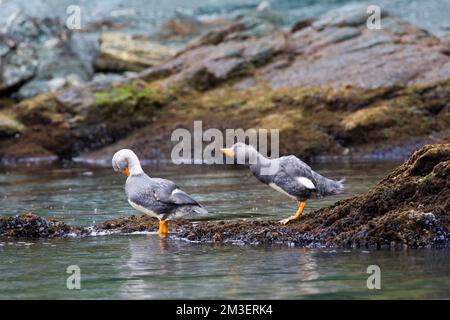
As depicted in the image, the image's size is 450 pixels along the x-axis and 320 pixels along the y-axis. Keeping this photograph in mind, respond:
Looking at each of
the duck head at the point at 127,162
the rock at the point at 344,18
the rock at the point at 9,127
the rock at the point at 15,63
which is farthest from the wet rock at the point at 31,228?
the rock at the point at 15,63

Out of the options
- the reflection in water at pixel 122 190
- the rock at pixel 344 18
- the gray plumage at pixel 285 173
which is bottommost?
the reflection in water at pixel 122 190

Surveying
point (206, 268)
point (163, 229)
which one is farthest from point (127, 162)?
point (206, 268)

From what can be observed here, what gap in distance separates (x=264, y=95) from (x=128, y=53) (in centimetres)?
1039

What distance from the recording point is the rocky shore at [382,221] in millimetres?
9531

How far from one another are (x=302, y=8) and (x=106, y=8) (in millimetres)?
10190

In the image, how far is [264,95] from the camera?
2397 centimetres

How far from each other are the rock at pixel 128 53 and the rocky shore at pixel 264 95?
2568mm

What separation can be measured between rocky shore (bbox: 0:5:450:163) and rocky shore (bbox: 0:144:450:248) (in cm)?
1063

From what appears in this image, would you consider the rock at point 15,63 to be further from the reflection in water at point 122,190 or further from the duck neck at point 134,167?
the duck neck at point 134,167

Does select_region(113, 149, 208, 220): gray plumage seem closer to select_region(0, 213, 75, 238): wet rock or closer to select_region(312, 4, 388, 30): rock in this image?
select_region(0, 213, 75, 238): wet rock

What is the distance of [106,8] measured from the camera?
4450cm

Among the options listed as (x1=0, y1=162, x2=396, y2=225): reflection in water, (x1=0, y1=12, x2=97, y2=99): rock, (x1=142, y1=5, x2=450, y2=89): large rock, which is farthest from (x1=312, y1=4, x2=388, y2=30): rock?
(x1=0, y1=12, x2=97, y2=99): rock

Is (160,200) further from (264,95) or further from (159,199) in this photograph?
(264,95)

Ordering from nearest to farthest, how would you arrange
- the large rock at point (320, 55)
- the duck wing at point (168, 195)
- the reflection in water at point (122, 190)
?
the duck wing at point (168, 195)
the reflection in water at point (122, 190)
the large rock at point (320, 55)
